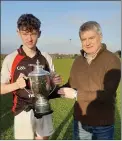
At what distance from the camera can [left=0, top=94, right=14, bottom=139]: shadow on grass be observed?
3604 millimetres

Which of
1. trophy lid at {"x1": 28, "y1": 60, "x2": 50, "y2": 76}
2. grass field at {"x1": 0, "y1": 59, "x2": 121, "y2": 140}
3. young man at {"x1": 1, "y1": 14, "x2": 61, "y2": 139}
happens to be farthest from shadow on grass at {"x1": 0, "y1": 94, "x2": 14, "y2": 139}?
trophy lid at {"x1": 28, "y1": 60, "x2": 50, "y2": 76}

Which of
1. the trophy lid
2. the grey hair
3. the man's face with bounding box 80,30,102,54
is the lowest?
the trophy lid

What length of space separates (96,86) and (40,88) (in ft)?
0.98

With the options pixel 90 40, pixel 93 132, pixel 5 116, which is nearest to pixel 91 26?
pixel 90 40

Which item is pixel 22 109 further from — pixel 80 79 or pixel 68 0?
pixel 68 0

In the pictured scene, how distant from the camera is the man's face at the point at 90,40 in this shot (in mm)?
1944

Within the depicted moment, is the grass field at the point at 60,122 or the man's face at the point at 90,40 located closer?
the man's face at the point at 90,40

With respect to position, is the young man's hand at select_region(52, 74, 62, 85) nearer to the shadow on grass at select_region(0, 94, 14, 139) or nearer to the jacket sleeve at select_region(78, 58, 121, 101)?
the jacket sleeve at select_region(78, 58, 121, 101)

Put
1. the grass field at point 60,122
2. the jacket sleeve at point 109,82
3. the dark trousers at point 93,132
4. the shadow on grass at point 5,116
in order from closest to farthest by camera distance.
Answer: the jacket sleeve at point 109,82 → the dark trousers at point 93,132 → the grass field at point 60,122 → the shadow on grass at point 5,116

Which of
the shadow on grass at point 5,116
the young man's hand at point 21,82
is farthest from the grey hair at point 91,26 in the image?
the shadow on grass at point 5,116

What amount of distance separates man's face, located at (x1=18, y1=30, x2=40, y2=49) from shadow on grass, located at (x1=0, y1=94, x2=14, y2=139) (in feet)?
4.90

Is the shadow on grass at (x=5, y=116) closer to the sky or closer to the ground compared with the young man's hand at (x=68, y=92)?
closer to the ground

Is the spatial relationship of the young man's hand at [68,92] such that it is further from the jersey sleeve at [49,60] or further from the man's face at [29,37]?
the man's face at [29,37]

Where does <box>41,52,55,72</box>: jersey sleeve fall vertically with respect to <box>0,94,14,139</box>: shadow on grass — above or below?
above
